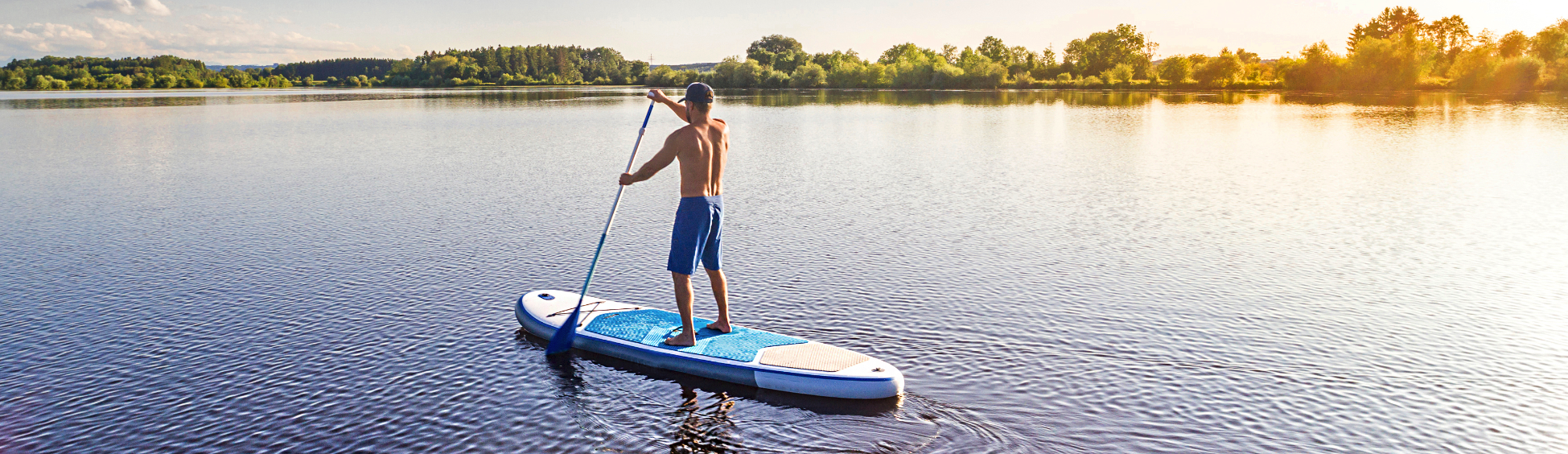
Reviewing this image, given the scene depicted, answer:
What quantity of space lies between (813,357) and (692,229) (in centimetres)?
138

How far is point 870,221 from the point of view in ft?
48.7

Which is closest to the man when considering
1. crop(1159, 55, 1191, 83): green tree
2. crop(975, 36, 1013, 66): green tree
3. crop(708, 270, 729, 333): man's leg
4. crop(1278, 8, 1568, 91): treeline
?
crop(708, 270, 729, 333): man's leg

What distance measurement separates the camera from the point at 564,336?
7707mm

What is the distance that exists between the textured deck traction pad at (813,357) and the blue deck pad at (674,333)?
5.2 inches

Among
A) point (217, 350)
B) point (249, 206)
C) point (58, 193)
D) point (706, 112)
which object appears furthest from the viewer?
point (58, 193)

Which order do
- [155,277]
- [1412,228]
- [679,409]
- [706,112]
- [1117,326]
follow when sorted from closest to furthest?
[679,409], [706,112], [1117,326], [155,277], [1412,228]

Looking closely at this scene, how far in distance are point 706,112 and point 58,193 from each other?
56.3 ft

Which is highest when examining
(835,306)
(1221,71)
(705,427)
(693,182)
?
(1221,71)

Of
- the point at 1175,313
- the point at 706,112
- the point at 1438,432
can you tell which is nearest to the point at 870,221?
the point at 1175,313

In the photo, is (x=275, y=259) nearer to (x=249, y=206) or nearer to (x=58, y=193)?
(x=249, y=206)

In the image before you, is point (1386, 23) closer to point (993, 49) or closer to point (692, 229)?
point (993, 49)

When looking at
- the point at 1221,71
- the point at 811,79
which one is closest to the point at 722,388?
the point at 1221,71

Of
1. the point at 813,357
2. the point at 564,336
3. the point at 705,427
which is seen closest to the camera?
the point at 705,427

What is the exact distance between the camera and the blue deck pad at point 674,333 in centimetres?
717
